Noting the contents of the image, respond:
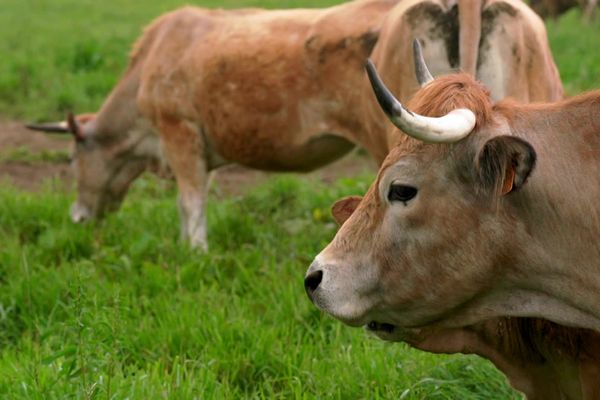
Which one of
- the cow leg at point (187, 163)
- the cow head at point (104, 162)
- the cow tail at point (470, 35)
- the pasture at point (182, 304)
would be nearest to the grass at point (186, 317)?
the pasture at point (182, 304)

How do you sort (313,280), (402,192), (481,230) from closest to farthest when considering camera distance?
1. (481,230)
2. (402,192)
3. (313,280)

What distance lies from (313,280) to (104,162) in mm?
5179

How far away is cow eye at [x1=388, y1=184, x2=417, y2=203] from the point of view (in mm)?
3544

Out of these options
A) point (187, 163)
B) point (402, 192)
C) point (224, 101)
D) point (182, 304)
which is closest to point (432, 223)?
point (402, 192)

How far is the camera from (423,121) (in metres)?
Answer: 3.24

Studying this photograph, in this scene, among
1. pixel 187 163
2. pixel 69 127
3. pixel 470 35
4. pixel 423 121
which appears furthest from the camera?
pixel 69 127

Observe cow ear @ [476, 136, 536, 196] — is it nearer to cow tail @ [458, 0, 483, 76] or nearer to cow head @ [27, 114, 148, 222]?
cow tail @ [458, 0, 483, 76]

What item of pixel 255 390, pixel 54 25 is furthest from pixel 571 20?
pixel 255 390

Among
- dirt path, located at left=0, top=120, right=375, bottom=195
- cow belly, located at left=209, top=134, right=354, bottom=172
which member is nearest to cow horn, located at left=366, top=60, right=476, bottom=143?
cow belly, located at left=209, top=134, right=354, bottom=172

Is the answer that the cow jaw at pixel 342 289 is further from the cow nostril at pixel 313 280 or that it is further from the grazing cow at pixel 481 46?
the grazing cow at pixel 481 46

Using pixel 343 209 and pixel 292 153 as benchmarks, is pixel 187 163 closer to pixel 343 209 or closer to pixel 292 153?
pixel 292 153

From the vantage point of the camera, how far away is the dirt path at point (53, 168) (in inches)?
376

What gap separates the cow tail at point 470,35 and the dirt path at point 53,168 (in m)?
4.02

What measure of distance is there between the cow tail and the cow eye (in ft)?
6.62
